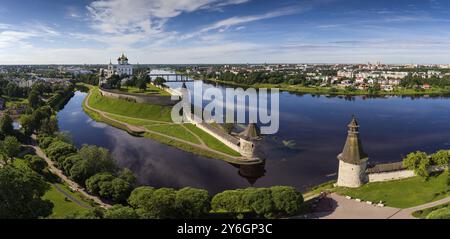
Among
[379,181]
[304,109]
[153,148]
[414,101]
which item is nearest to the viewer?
[379,181]

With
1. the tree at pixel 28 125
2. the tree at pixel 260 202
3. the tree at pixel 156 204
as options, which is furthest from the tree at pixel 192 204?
the tree at pixel 28 125

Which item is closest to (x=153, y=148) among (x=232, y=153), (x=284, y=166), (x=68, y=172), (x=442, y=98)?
(x=232, y=153)

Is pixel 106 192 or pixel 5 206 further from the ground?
pixel 5 206

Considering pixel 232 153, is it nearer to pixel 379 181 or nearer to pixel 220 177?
pixel 220 177

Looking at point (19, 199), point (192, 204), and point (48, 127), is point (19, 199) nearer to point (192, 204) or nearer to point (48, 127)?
point (192, 204)

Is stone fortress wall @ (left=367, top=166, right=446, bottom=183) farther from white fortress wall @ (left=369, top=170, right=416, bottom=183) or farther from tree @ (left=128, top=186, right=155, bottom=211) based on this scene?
tree @ (left=128, top=186, right=155, bottom=211)

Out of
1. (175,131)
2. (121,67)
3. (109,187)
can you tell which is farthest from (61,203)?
(121,67)
